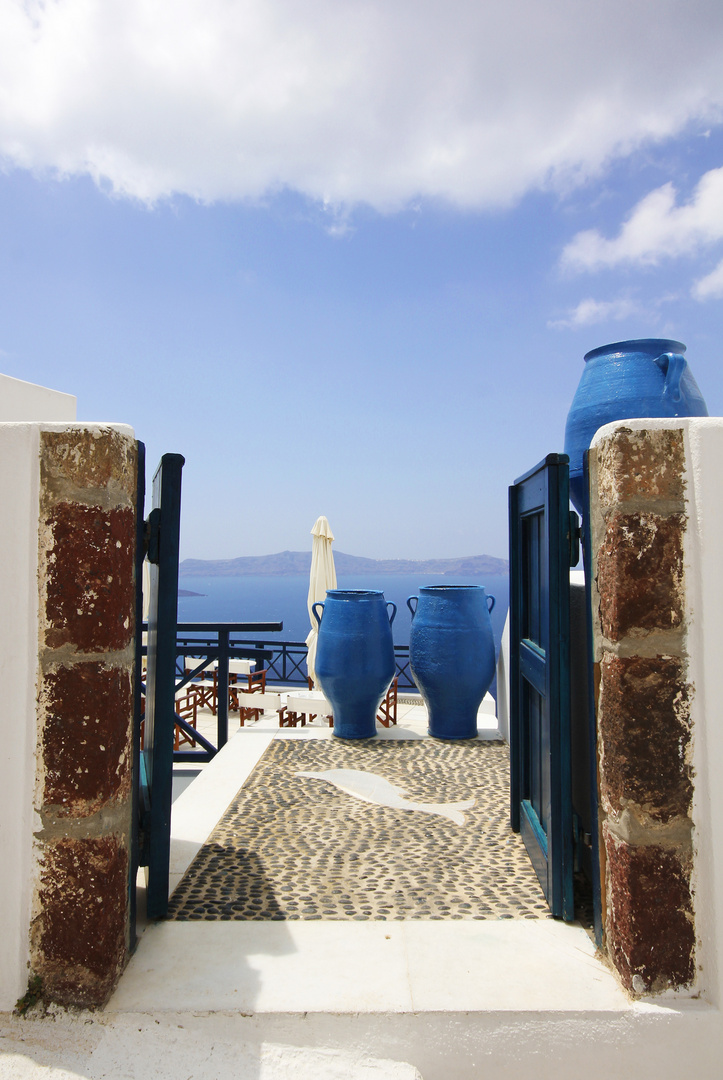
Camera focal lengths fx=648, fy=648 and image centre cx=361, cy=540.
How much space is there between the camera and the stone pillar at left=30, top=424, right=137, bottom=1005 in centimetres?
168

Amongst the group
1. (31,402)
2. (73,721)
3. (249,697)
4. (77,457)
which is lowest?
(249,697)

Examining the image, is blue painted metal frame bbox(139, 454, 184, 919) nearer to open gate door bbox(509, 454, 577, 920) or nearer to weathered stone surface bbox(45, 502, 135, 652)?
weathered stone surface bbox(45, 502, 135, 652)

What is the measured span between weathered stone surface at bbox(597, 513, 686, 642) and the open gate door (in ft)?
1.12

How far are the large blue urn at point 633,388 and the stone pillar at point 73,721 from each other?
6.19 ft

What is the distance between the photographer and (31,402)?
6.44 metres

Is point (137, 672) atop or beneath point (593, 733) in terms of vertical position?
atop

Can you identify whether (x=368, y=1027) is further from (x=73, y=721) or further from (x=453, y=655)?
(x=453, y=655)

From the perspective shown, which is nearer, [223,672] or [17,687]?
[17,687]

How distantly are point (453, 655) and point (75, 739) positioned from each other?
3.03 m

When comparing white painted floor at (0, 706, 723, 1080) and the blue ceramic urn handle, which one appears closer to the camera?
white painted floor at (0, 706, 723, 1080)

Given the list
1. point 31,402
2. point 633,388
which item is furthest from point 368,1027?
point 31,402

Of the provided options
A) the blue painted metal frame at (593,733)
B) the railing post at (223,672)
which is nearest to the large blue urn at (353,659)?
the railing post at (223,672)

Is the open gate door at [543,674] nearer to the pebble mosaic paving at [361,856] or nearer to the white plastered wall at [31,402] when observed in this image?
the pebble mosaic paving at [361,856]

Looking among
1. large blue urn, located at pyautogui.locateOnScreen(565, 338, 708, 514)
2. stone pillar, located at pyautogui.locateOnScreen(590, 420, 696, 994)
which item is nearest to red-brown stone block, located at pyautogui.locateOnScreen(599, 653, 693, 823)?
stone pillar, located at pyautogui.locateOnScreen(590, 420, 696, 994)
